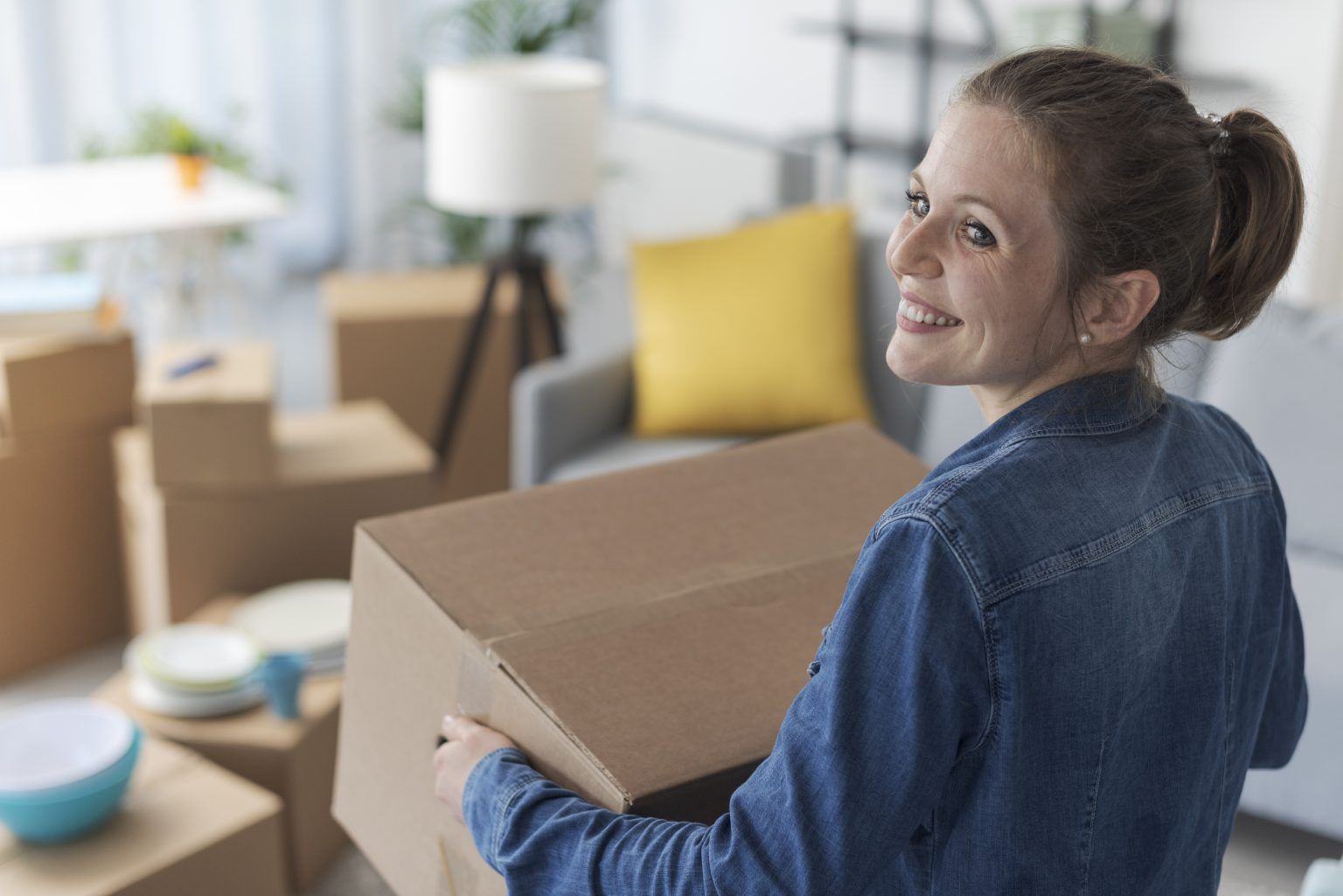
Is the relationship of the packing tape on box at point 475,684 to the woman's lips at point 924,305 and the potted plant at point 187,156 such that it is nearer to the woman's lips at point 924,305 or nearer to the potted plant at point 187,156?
the woman's lips at point 924,305

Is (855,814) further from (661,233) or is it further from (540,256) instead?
(661,233)

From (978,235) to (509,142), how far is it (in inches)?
81.4

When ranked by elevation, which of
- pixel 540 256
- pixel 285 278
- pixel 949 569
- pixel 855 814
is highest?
pixel 949 569

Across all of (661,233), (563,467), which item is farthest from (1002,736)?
(661,233)

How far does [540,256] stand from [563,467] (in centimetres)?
70

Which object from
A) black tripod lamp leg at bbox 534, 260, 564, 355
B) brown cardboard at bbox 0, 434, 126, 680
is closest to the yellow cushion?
black tripod lamp leg at bbox 534, 260, 564, 355

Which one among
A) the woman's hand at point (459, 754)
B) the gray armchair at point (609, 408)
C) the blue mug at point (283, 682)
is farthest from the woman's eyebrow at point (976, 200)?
the gray armchair at point (609, 408)

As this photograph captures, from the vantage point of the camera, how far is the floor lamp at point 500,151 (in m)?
2.77

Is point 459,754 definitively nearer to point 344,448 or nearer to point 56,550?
point 344,448

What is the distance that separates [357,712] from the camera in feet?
3.82

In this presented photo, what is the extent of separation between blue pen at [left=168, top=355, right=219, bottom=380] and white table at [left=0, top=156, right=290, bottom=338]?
0.42 meters

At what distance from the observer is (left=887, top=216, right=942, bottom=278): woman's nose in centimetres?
86

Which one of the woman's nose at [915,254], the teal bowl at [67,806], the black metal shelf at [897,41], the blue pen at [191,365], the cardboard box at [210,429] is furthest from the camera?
the black metal shelf at [897,41]

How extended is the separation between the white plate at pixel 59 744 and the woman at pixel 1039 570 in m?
0.80
